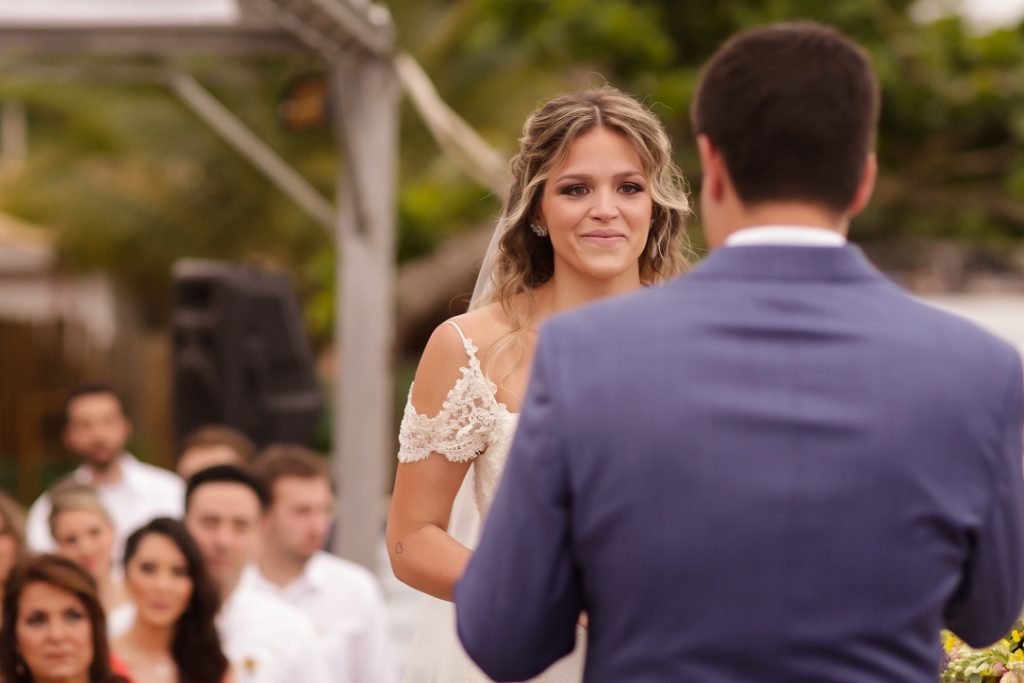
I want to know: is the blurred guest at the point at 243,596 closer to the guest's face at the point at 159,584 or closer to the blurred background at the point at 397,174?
the guest's face at the point at 159,584

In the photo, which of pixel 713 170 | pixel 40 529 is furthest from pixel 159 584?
pixel 713 170

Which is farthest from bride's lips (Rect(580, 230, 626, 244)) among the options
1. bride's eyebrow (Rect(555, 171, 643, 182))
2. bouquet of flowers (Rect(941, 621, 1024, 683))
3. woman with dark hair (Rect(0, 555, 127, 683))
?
woman with dark hair (Rect(0, 555, 127, 683))

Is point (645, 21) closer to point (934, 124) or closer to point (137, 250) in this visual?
point (934, 124)

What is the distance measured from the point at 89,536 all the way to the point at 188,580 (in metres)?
1.02

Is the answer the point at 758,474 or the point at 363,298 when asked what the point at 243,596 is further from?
the point at 758,474

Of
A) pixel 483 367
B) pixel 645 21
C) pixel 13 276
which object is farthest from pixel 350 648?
pixel 13 276

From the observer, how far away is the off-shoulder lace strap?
3115 mm

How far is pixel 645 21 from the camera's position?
13836 millimetres

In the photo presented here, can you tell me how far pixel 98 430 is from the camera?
7.96 m

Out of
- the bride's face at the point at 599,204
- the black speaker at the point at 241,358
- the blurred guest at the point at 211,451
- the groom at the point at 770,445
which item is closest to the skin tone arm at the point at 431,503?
the bride's face at the point at 599,204

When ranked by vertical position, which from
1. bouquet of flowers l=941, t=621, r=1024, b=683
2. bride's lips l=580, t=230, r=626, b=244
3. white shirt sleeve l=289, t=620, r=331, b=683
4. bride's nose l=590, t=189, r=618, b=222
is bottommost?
bouquet of flowers l=941, t=621, r=1024, b=683

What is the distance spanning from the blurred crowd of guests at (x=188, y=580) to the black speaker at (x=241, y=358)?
160 cm

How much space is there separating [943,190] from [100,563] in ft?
38.6

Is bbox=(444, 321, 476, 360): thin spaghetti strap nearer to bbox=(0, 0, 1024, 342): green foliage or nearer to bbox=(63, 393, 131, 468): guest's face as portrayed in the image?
bbox=(63, 393, 131, 468): guest's face
